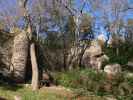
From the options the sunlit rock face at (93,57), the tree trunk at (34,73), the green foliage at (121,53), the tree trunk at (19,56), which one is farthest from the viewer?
the green foliage at (121,53)

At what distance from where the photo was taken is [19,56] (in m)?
21.5

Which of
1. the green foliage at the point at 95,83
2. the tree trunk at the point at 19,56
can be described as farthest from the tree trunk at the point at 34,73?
the green foliage at the point at 95,83

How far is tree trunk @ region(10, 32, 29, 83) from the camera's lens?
20953 mm

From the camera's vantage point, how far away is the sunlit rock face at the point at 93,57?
31.3 meters

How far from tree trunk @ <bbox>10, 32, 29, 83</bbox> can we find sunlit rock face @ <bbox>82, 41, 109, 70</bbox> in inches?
391

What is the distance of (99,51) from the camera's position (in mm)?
34062

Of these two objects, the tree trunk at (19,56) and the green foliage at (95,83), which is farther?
the tree trunk at (19,56)

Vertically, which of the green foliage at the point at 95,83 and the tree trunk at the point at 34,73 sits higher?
the tree trunk at the point at 34,73

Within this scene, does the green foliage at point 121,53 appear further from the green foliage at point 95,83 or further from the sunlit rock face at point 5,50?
the sunlit rock face at point 5,50

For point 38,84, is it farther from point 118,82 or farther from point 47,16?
point 47,16

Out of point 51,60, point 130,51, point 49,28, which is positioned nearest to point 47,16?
point 49,28

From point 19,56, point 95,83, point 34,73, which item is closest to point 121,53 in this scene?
point 95,83

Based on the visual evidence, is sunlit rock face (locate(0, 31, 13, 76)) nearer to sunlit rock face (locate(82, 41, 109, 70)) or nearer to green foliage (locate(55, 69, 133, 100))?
green foliage (locate(55, 69, 133, 100))

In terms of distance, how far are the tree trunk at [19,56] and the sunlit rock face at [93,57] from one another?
9936mm
